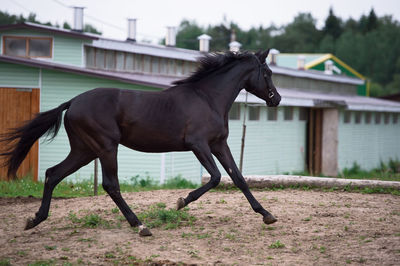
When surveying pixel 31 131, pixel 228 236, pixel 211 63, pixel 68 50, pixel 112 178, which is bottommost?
pixel 228 236

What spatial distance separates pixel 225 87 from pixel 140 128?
4.41 ft

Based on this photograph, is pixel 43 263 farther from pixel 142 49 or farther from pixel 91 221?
pixel 142 49

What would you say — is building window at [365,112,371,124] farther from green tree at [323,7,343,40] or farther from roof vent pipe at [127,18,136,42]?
green tree at [323,7,343,40]

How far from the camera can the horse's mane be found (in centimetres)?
767

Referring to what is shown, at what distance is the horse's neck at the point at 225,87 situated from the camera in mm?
7531

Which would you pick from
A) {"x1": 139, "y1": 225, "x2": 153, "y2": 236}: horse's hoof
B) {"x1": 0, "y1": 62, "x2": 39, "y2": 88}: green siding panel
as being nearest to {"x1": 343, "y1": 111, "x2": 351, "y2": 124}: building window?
{"x1": 0, "y1": 62, "x2": 39, "y2": 88}: green siding panel

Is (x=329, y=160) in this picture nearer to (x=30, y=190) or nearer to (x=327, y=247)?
(x=30, y=190)

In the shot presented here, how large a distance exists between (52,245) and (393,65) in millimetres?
79966

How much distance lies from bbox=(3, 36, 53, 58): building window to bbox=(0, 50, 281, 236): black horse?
12102 millimetres

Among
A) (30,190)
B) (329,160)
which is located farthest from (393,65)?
(30,190)

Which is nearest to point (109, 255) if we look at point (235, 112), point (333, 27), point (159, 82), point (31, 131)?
point (31, 131)

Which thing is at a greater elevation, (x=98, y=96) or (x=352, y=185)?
(x=98, y=96)

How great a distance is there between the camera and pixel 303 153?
24469 mm

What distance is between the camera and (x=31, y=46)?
19016mm
